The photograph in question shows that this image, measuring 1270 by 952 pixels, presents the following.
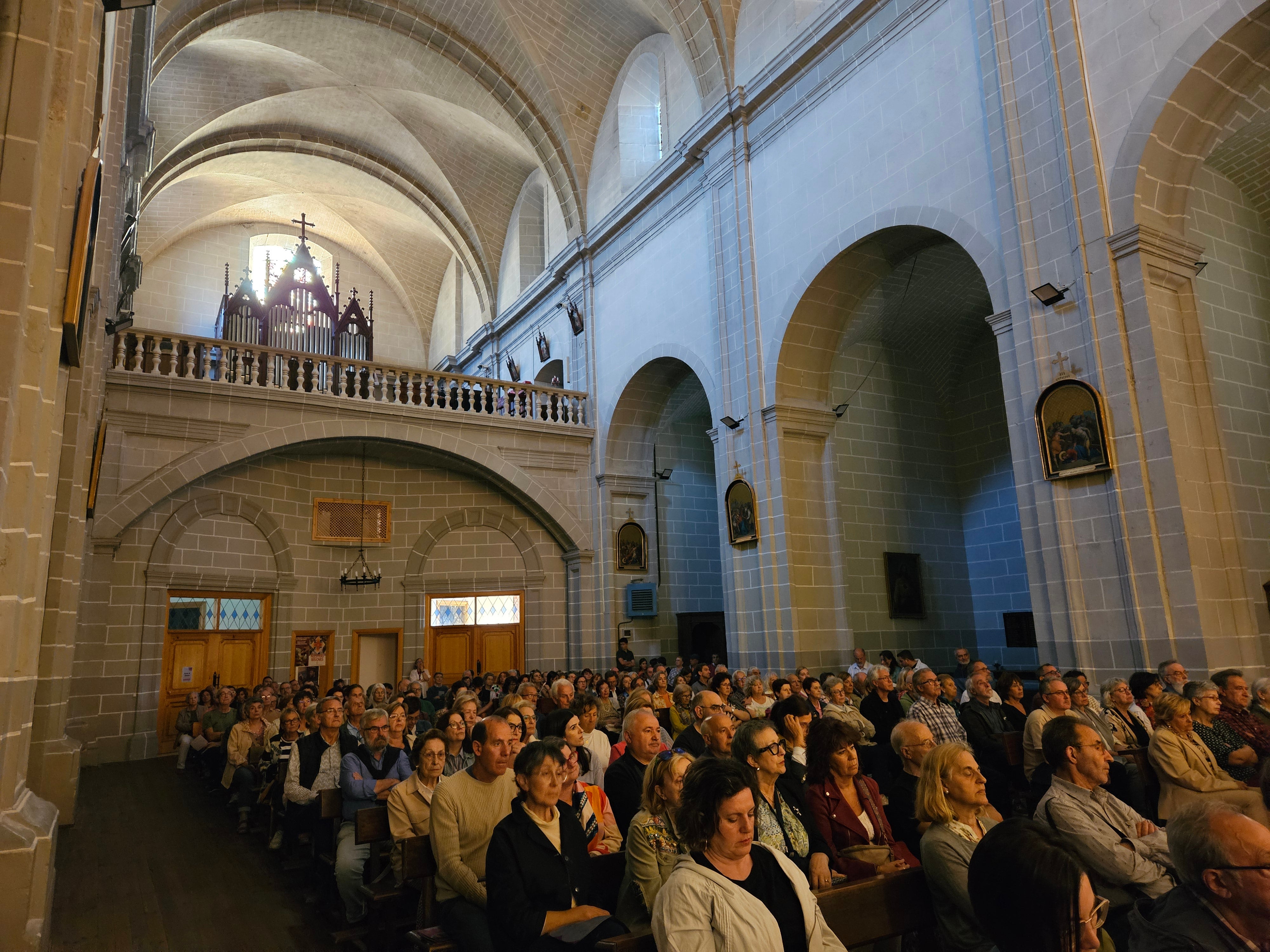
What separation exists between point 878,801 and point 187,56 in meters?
16.7

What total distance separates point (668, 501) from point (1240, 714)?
35.3ft

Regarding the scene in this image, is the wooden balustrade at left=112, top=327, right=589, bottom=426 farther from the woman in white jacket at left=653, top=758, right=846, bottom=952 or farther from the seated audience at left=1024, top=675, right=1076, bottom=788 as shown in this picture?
the woman in white jacket at left=653, top=758, right=846, bottom=952

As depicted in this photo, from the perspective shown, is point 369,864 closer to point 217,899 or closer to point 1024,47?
point 217,899

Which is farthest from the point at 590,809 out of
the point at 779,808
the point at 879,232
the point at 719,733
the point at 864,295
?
the point at 864,295

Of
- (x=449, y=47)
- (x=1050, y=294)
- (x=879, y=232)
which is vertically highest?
(x=449, y=47)

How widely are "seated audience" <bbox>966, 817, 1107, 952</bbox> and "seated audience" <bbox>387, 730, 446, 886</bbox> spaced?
274 cm

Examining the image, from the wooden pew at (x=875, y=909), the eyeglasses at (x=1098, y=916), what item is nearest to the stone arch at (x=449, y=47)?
the wooden pew at (x=875, y=909)

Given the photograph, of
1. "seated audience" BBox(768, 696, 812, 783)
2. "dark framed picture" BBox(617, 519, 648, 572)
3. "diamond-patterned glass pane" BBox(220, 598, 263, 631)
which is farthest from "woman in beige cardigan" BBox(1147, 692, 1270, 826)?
"diamond-patterned glass pane" BBox(220, 598, 263, 631)

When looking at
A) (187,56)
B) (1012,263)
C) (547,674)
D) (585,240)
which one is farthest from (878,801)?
(187,56)

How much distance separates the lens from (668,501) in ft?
50.3

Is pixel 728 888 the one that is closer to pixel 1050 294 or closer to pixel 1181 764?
pixel 1181 764

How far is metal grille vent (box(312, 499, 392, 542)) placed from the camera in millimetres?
13453

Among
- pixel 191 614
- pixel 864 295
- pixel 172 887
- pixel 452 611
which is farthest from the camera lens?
pixel 452 611

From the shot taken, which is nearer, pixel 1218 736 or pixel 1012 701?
pixel 1218 736
